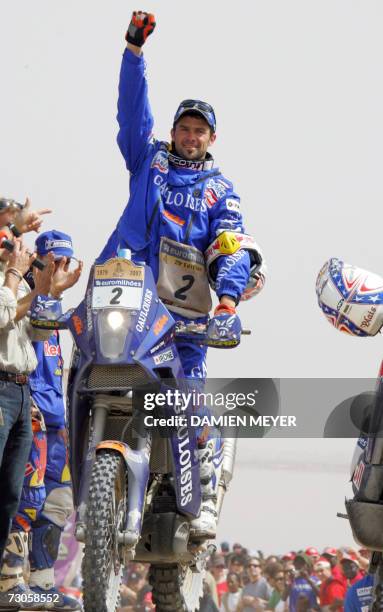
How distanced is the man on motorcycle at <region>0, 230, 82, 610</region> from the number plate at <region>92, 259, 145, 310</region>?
0.88 m

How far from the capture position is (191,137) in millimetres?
6961

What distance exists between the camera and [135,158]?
7.05 m

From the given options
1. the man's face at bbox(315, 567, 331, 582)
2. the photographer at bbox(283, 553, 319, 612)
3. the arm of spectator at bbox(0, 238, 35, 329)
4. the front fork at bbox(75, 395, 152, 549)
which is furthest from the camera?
the man's face at bbox(315, 567, 331, 582)

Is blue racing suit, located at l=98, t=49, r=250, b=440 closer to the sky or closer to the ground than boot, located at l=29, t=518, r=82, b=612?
closer to the sky

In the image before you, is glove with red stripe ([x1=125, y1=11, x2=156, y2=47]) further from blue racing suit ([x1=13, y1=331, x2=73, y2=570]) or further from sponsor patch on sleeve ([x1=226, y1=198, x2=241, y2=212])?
blue racing suit ([x1=13, y1=331, x2=73, y2=570])

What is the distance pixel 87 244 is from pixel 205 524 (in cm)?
797

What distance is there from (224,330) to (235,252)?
2.37 ft

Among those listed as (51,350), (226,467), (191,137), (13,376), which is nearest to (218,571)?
(51,350)

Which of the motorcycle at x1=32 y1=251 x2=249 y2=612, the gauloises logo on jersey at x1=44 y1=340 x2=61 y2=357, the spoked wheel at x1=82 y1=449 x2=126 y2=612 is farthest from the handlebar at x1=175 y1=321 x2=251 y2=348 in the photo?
the gauloises logo on jersey at x1=44 y1=340 x2=61 y2=357

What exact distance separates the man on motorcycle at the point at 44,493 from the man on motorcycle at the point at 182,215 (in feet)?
1.61

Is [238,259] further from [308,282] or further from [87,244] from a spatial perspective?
[308,282]

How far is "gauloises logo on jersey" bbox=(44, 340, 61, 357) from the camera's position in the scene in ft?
26.4

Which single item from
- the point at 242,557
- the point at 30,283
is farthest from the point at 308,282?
the point at 30,283

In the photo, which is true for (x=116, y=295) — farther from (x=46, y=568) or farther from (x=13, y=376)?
(x=46, y=568)
